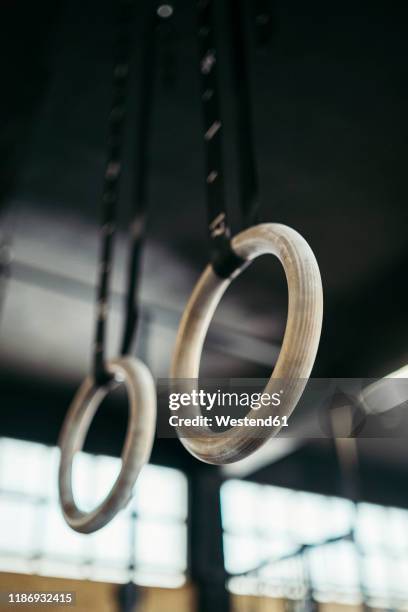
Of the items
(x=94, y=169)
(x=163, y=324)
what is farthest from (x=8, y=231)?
(x=163, y=324)

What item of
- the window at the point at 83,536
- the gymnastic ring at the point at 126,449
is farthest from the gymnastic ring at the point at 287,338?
the window at the point at 83,536

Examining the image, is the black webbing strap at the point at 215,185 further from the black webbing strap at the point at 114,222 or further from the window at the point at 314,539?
the window at the point at 314,539

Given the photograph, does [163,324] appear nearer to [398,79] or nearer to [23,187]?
[23,187]

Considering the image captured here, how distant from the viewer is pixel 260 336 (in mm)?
4000

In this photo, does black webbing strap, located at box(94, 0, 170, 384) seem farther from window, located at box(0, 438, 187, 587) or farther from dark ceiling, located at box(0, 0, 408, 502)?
window, located at box(0, 438, 187, 587)

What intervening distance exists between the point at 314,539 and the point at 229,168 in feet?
16.4

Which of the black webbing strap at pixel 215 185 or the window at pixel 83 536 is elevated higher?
the window at pixel 83 536

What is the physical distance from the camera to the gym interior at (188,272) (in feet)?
3.28

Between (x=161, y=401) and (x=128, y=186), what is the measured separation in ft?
6.51

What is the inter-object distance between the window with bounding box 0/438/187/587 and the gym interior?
0.02 m

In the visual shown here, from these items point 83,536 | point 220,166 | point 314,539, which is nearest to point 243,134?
point 220,166

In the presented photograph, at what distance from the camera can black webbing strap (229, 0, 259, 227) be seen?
2.68ft

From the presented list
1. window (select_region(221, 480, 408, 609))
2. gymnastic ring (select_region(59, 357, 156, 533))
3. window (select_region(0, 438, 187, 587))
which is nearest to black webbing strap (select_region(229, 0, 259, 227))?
gymnastic ring (select_region(59, 357, 156, 533))

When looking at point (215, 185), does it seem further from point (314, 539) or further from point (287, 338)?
point (314, 539)
